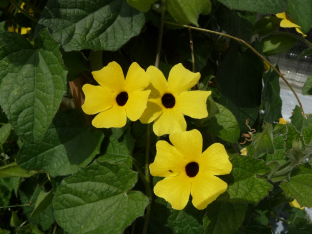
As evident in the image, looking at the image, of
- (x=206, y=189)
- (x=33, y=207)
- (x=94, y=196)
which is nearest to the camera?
(x=206, y=189)

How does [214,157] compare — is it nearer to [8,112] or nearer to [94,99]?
[94,99]

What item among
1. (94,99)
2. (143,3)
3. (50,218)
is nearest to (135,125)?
(94,99)

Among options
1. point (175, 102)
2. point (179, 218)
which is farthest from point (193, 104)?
point (179, 218)

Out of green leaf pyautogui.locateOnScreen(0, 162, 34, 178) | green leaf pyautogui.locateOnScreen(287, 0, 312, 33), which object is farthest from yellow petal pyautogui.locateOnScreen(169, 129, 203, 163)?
green leaf pyautogui.locateOnScreen(0, 162, 34, 178)

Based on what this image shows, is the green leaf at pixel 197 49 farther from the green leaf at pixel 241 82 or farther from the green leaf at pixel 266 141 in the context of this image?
the green leaf at pixel 266 141

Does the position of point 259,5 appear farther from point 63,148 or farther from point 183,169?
point 63,148

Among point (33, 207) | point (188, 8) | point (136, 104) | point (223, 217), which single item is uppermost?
point (188, 8)

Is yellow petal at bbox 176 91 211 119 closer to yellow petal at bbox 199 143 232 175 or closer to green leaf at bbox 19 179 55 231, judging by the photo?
yellow petal at bbox 199 143 232 175
